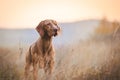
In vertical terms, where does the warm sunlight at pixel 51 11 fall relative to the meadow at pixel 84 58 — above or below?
above

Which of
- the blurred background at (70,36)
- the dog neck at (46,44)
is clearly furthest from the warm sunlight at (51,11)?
the dog neck at (46,44)

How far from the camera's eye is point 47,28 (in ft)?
6.46

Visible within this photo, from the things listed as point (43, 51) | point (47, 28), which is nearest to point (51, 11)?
point (47, 28)

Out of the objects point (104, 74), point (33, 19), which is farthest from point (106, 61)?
point (33, 19)

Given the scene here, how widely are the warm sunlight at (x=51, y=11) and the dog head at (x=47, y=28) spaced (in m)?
0.04

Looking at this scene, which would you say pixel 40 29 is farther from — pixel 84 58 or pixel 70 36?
pixel 84 58

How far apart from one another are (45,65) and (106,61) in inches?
16.5

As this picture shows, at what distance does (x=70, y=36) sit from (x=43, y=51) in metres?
0.21

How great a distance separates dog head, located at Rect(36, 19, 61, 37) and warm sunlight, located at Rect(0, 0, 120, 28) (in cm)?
4

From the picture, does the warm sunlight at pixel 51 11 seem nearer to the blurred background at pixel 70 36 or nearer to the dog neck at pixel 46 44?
the blurred background at pixel 70 36

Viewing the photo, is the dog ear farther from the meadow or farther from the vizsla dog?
the meadow

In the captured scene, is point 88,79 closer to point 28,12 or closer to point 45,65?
point 45,65

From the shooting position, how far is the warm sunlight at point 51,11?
200 cm

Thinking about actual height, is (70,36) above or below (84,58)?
above
